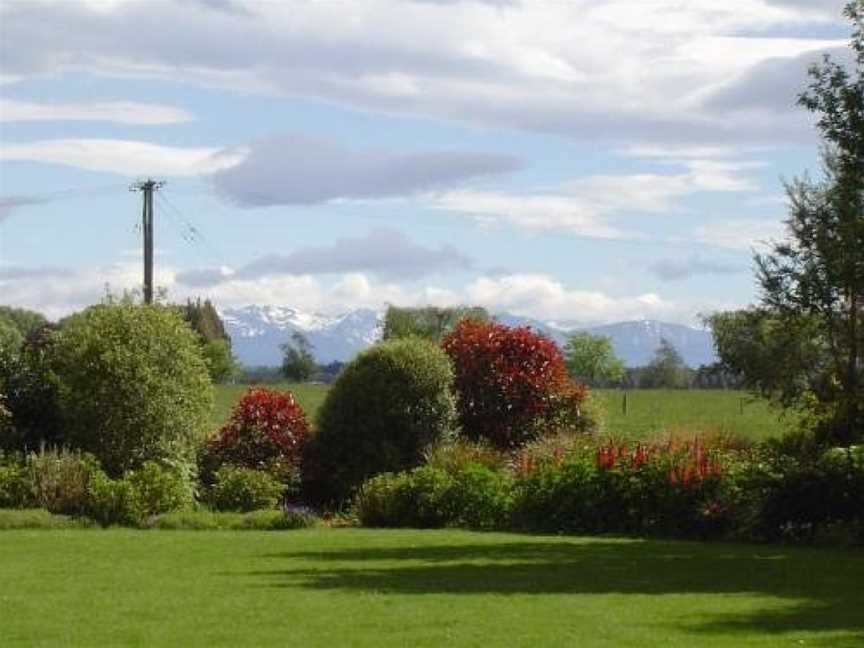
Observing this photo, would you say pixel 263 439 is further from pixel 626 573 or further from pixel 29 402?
pixel 626 573

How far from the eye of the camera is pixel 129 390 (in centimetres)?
2966

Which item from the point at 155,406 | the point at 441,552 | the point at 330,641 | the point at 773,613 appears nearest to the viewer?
the point at 330,641

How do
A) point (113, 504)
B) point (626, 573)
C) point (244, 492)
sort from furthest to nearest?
point (244, 492) → point (113, 504) → point (626, 573)

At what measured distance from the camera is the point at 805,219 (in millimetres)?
26234

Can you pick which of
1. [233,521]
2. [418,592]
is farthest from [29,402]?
[418,592]

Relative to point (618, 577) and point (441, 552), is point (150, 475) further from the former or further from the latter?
point (618, 577)

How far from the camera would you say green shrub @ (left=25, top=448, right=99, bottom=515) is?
89.5 feet

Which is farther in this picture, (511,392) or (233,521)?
(511,392)

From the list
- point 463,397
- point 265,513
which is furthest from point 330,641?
point 463,397

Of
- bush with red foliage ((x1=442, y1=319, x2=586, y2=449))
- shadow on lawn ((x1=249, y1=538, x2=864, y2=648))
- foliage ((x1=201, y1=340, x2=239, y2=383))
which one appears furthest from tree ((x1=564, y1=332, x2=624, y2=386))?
shadow on lawn ((x1=249, y1=538, x2=864, y2=648))

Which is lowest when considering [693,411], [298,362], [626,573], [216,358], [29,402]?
[626,573]

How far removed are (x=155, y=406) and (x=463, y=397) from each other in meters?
6.40

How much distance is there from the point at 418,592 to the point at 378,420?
14.1 meters

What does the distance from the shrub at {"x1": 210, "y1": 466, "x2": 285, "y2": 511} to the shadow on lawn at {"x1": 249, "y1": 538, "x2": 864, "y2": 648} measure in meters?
6.86
